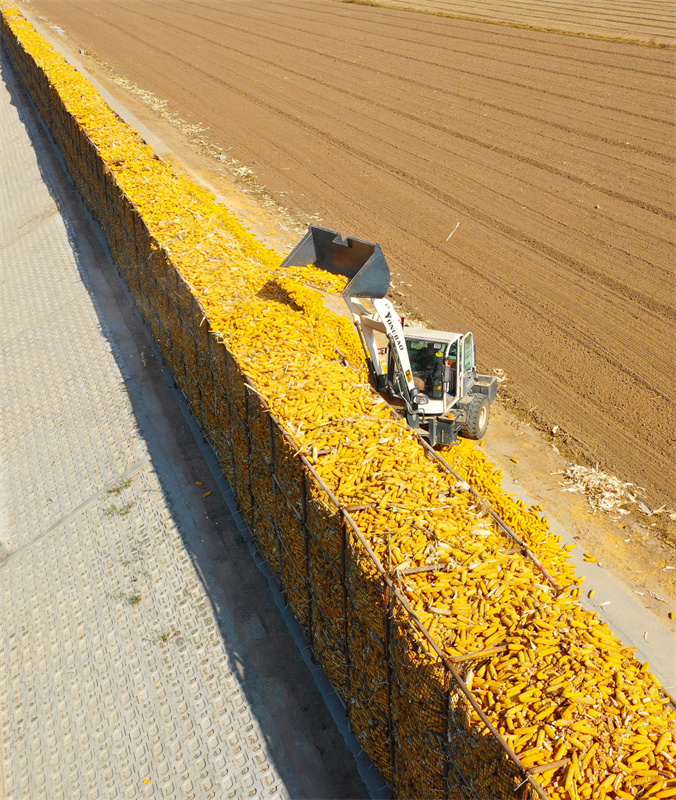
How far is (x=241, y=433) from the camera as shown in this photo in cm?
1027

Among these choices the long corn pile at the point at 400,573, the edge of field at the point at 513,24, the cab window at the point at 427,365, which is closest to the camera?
the long corn pile at the point at 400,573

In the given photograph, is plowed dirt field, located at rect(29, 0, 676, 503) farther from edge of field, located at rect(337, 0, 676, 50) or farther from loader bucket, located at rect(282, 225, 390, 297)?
loader bucket, located at rect(282, 225, 390, 297)

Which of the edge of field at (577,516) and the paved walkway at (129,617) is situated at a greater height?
the edge of field at (577,516)

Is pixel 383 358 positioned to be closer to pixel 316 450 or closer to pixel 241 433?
pixel 241 433

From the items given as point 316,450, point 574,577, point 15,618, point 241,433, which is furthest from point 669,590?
point 15,618

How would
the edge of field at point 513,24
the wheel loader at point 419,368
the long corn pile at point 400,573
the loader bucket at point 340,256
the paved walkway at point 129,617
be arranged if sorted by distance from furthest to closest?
the edge of field at point 513,24
the loader bucket at point 340,256
the wheel loader at point 419,368
the paved walkway at point 129,617
the long corn pile at point 400,573

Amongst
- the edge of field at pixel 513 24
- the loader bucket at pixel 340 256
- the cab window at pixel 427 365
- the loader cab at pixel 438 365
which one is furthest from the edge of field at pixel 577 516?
the edge of field at pixel 513 24

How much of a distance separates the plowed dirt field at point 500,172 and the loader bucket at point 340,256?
3.79 m

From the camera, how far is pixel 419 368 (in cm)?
1230

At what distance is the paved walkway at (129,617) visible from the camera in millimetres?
8242

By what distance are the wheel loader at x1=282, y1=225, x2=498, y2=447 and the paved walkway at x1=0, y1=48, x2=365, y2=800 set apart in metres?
3.32

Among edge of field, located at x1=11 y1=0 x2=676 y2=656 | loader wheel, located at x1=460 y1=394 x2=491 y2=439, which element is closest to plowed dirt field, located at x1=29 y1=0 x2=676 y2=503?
edge of field, located at x1=11 y1=0 x2=676 y2=656

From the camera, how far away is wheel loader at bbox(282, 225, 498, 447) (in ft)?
38.2

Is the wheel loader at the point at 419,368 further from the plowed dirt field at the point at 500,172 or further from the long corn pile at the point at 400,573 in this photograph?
the plowed dirt field at the point at 500,172
